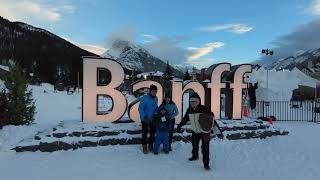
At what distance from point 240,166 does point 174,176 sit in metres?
2.01

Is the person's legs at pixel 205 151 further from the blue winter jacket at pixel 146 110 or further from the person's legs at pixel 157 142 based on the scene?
the blue winter jacket at pixel 146 110

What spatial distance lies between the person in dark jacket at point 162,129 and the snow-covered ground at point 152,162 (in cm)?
26

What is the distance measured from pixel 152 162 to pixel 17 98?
18.9 feet

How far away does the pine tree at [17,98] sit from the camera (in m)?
13.6

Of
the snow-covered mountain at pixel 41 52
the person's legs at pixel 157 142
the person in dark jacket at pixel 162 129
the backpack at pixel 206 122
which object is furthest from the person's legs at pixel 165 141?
the snow-covered mountain at pixel 41 52

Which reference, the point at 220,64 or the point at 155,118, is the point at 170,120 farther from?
the point at 220,64

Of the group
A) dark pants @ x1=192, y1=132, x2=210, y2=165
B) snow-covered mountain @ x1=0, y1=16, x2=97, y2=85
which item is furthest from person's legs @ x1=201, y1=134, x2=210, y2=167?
snow-covered mountain @ x1=0, y1=16, x2=97, y2=85

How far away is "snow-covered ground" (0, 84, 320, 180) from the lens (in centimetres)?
932

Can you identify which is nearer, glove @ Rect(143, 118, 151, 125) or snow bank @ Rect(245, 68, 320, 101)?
glove @ Rect(143, 118, 151, 125)

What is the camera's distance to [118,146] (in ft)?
40.9

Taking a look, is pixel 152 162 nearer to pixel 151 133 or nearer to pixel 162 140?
pixel 162 140

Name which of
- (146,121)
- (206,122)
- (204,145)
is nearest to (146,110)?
(146,121)

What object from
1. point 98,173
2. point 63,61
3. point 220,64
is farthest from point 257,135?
point 63,61

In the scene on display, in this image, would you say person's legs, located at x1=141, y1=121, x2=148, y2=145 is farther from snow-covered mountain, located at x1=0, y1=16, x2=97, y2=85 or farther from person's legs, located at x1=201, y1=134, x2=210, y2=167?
snow-covered mountain, located at x1=0, y1=16, x2=97, y2=85
